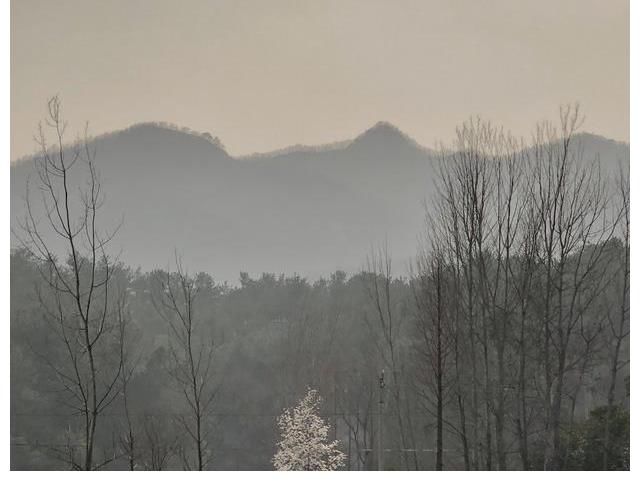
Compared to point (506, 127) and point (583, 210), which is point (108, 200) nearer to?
point (506, 127)

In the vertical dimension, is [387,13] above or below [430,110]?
above

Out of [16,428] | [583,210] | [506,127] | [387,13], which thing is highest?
[387,13]

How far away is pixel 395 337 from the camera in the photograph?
9.54 metres

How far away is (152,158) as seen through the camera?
8.56 m

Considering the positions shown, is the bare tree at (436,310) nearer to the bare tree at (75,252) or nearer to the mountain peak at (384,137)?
the mountain peak at (384,137)

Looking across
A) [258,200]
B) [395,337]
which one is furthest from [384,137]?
[395,337]

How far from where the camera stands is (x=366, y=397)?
1000 centimetres

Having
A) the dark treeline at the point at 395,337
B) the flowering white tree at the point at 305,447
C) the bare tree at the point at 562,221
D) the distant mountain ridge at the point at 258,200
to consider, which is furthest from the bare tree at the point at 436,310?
the flowering white tree at the point at 305,447

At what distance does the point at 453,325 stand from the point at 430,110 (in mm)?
1905
